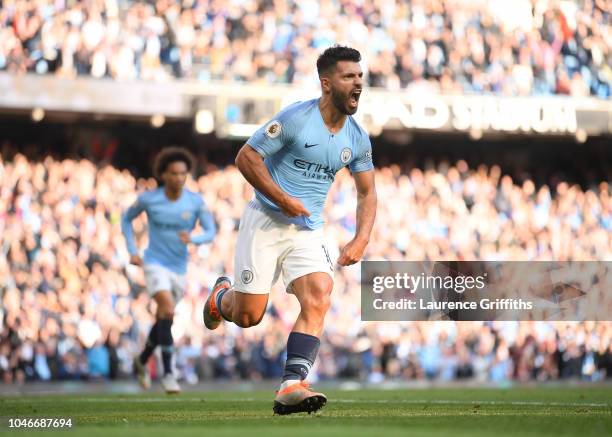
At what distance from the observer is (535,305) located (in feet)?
54.6

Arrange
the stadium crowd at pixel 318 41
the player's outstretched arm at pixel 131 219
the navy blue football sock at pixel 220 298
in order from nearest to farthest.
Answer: the navy blue football sock at pixel 220 298, the player's outstretched arm at pixel 131 219, the stadium crowd at pixel 318 41

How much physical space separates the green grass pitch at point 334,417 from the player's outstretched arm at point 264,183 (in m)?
1.38

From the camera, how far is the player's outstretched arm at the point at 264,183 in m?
7.80

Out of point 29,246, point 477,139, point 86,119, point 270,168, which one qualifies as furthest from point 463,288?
point 477,139

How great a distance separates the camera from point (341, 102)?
317 inches

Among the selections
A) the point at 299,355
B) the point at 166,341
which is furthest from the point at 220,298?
the point at 166,341

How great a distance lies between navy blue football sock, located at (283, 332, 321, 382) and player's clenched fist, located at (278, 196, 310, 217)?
0.82m

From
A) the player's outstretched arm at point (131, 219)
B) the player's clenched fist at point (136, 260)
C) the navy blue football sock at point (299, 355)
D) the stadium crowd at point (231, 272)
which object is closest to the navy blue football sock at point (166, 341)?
the player's clenched fist at point (136, 260)

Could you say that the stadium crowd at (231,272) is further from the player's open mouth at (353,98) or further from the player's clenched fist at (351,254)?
the player's open mouth at (353,98)

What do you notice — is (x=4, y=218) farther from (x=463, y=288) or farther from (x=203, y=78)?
(x=463, y=288)

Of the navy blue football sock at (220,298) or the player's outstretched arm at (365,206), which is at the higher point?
the player's outstretched arm at (365,206)

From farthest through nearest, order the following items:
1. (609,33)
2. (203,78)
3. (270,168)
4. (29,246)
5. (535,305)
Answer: (609,33), (203,78), (29,246), (535,305), (270,168)

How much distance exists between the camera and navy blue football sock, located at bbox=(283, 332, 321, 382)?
7793mm

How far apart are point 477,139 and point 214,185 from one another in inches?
312
